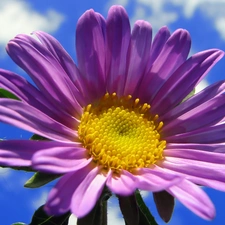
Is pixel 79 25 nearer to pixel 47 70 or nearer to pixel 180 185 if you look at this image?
pixel 47 70

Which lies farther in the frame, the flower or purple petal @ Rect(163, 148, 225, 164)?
purple petal @ Rect(163, 148, 225, 164)

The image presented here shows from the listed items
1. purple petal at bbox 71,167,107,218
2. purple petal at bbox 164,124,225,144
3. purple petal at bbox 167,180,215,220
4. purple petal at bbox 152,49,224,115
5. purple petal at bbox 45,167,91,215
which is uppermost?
purple petal at bbox 152,49,224,115

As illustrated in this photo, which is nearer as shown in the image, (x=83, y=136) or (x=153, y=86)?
(x=83, y=136)

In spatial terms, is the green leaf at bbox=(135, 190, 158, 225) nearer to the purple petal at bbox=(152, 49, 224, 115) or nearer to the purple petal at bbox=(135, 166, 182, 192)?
the purple petal at bbox=(135, 166, 182, 192)

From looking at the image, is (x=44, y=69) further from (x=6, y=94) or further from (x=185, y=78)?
(x=185, y=78)

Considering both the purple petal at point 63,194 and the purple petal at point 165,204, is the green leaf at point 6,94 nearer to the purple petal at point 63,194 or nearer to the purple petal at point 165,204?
the purple petal at point 63,194

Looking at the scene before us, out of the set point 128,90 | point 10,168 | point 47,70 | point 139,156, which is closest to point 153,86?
point 128,90

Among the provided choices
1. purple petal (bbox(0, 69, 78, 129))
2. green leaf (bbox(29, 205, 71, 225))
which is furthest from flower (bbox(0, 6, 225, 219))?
green leaf (bbox(29, 205, 71, 225))
